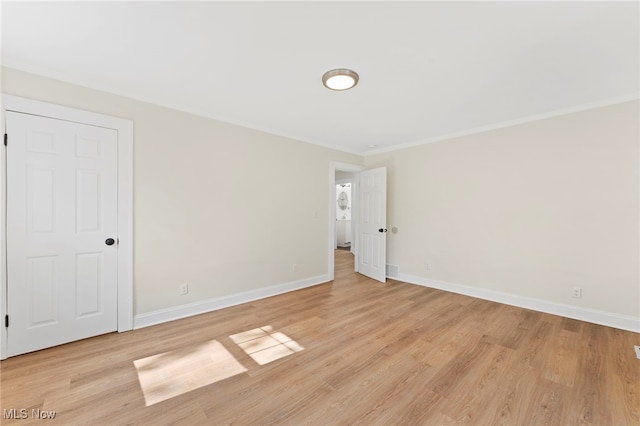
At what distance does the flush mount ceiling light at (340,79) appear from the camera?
223 centimetres

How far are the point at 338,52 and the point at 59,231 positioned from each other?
2.93 meters

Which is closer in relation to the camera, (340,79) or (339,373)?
(339,373)

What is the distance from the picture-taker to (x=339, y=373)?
78.5 inches

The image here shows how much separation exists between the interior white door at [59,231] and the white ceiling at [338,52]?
0.60 meters

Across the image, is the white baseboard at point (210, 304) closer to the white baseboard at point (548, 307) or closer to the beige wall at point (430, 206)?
the beige wall at point (430, 206)

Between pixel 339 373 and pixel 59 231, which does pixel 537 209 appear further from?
pixel 59 231

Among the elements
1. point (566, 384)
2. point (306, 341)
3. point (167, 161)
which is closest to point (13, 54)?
point (167, 161)

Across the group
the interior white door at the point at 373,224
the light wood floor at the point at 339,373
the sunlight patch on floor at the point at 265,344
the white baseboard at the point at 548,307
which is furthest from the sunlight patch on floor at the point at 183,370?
the white baseboard at the point at 548,307

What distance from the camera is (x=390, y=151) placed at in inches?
191

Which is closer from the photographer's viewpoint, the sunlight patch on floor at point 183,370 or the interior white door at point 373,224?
the sunlight patch on floor at point 183,370

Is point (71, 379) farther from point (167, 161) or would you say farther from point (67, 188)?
point (167, 161)

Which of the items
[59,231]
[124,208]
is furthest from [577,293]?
[59,231]

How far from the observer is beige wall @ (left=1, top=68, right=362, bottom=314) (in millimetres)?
2732

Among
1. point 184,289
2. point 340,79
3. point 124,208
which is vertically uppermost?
point 340,79
